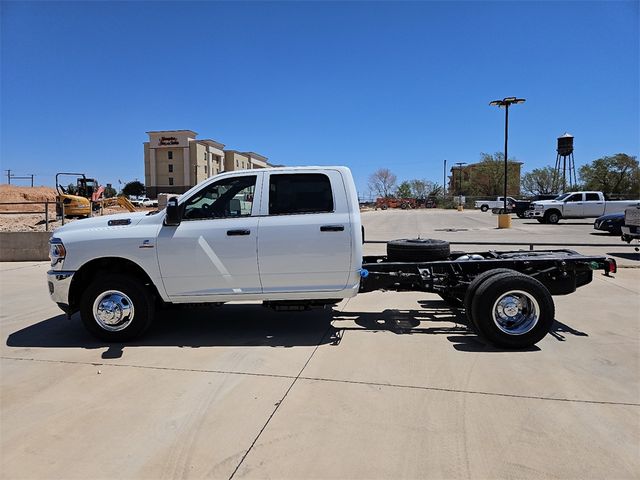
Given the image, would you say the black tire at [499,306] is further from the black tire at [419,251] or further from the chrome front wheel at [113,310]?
the chrome front wheel at [113,310]

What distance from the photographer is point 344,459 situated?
9.66 feet

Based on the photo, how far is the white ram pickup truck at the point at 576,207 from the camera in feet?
92.2

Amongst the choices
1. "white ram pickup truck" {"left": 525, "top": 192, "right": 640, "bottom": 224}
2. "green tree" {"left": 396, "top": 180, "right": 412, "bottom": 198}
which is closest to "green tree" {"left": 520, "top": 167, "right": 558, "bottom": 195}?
"green tree" {"left": 396, "top": 180, "right": 412, "bottom": 198}

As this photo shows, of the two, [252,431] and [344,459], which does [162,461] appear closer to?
[252,431]

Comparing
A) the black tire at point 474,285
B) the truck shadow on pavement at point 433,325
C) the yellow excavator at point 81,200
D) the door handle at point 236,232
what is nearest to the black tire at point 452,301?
the truck shadow on pavement at point 433,325

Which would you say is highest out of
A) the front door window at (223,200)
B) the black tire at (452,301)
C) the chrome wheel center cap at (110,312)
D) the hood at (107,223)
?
the front door window at (223,200)

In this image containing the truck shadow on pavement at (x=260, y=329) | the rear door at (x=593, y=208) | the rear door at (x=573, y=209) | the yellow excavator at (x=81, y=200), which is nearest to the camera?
the truck shadow on pavement at (x=260, y=329)

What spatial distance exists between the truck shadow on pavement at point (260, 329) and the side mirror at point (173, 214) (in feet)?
4.77

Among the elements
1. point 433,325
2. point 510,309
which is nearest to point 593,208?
point 433,325

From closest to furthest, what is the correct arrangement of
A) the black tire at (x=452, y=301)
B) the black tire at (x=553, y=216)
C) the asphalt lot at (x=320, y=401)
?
the asphalt lot at (x=320, y=401) < the black tire at (x=452, y=301) < the black tire at (x=553, y=216)

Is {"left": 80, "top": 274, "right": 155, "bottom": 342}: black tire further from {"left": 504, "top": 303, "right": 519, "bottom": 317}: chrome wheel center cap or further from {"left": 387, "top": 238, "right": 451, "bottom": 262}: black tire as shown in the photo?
{"left": 504, "top": 303, "right": 519, "bottom": 317}: chrome wheel center cap

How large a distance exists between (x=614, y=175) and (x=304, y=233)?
256 ft

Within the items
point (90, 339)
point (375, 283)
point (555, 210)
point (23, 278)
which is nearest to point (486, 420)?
point (375, 283)

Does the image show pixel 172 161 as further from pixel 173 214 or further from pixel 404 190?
pixel 173 214
